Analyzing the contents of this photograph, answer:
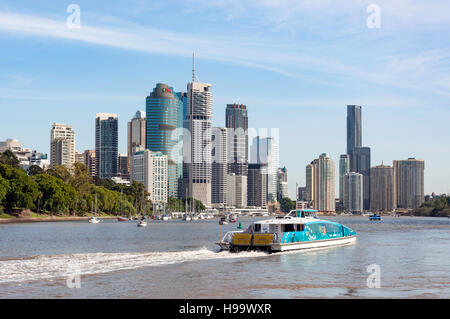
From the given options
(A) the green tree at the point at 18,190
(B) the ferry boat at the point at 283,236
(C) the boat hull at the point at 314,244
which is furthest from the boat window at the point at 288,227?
(A) the green tree at the point at 18,190

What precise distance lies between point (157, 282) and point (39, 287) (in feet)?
26.6

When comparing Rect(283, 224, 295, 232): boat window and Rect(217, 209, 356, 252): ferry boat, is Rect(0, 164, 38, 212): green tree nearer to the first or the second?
Rect(217, 209, 356, 252): ferry boat

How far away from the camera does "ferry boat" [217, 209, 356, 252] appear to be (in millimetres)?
65250

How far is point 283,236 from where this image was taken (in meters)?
→ 66.8

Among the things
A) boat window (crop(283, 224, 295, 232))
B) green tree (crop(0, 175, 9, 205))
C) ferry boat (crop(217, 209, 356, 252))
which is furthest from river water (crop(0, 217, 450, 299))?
green tree (crop(0, 175, 9, 205))

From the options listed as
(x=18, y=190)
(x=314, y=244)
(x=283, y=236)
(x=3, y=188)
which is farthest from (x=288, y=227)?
(x=18, y=190)

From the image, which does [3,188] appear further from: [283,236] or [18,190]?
[283,236]

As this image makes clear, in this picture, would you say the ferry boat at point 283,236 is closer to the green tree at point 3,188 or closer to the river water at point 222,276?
the river water at point 222,276

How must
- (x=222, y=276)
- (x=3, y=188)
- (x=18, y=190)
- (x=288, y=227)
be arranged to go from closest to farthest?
(x=222, y=276) < (x=288, y=227) < (x=3, y=188) < (x=18, y=190)

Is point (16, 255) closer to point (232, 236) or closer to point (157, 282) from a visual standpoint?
point (232, 236)

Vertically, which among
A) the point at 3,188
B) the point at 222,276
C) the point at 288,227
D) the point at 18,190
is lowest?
the point at 222,276
